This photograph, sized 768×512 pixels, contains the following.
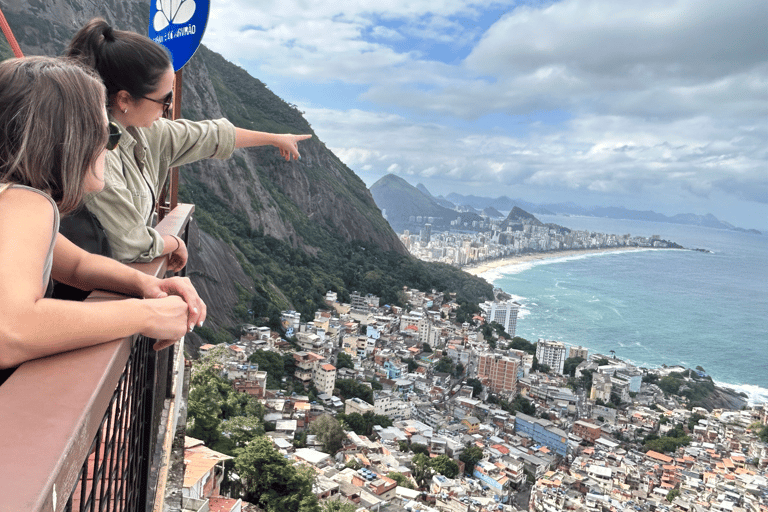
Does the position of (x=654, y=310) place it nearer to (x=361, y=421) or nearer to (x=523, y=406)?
(x=523, y=406)

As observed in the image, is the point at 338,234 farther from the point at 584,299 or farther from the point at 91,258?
the point at 91,258

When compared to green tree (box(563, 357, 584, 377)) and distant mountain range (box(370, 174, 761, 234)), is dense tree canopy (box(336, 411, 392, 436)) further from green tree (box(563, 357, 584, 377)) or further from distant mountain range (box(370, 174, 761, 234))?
distant mountain range (box(370, 174, 761, 234))

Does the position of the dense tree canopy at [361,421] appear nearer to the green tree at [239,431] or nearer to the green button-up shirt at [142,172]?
the green tree at [239,431]

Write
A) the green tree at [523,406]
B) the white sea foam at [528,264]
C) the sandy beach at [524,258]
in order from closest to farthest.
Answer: the green tree at [523,406] → the white sea foam at [528,264] → the sandy beach at [524,258]

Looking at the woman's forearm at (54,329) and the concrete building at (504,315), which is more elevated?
the woman's forearm at (54,329)

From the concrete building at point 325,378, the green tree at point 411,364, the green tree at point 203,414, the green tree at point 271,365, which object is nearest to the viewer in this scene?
the green tree at point 203,414

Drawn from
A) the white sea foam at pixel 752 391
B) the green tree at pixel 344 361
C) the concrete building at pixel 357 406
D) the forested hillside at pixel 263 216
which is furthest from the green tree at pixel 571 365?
the concrete building at pixel 357 406

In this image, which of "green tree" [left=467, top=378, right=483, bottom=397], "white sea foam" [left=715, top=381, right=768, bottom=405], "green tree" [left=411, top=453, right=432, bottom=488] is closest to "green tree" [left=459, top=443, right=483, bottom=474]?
"green tree" [left=411, top=453, right=432, bottom=488]

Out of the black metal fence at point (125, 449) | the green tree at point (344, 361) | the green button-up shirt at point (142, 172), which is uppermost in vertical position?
the green button-up shirt at point (142, 172)

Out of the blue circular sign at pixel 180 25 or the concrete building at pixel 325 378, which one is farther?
the concrete building at pixel 325 378

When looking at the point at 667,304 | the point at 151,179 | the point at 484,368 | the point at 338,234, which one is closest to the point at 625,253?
the point at 667,304
